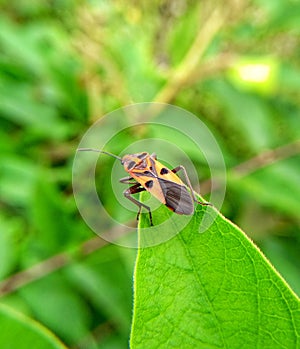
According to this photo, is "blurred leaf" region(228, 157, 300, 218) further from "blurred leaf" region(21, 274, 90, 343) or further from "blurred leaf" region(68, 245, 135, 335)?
"blurred leaf" region(21, 274, 90, 343)

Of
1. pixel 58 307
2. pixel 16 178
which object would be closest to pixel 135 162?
pixel 58 307

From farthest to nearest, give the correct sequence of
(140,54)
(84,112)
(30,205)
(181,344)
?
(140,54)
(84,112)
(30,205)
(181,344)

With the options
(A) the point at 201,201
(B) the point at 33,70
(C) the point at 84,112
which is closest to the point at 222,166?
(C) the point at 84,112

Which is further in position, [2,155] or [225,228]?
[2,155]

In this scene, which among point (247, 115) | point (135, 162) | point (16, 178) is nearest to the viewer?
point (135, 162)

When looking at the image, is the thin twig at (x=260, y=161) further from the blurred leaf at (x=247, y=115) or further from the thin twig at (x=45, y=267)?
the thin twig at (x=45, y=267)

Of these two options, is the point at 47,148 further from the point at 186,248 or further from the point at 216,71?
the point at 186,248

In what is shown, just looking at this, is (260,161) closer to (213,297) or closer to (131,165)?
(131,165)
